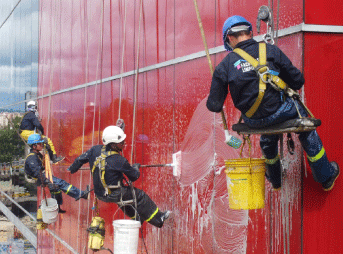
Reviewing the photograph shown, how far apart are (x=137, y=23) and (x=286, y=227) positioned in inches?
172

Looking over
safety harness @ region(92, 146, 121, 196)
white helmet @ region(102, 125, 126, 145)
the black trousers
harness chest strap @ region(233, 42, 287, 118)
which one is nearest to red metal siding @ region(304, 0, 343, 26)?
harness chest strap @ region(233, 42, 287, 118)

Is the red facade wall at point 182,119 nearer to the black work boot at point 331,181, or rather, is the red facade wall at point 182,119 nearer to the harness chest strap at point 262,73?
the black work boot at point 331,181

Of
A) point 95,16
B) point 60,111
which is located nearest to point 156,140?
point 95,16

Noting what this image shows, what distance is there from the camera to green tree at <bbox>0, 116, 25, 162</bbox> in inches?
773

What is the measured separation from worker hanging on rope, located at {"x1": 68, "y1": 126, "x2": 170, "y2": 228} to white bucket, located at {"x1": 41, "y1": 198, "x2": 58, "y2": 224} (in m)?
3.20

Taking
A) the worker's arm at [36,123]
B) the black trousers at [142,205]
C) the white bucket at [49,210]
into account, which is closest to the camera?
the black trousers at [142,205]

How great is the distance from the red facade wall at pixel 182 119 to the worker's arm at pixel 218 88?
76cm

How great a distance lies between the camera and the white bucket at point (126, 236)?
5.94 m

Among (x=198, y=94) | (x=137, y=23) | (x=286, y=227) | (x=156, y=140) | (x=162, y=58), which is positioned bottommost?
(x=286, y=227)

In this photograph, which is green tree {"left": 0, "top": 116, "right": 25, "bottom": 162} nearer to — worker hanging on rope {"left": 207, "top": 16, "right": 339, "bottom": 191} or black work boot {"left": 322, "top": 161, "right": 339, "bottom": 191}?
worker hanging on rope {"left": 207, "top": 16, "right": 339, "bottom": 191}

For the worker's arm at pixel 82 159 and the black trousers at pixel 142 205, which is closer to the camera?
the black trousers at pixel 142 205

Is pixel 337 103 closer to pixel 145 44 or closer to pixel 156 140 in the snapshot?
pixel 156 140

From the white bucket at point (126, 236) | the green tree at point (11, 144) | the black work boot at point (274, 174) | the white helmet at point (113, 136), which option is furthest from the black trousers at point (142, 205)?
the green tree at point (11, 144)

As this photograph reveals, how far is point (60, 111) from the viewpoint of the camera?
12.2 metres
